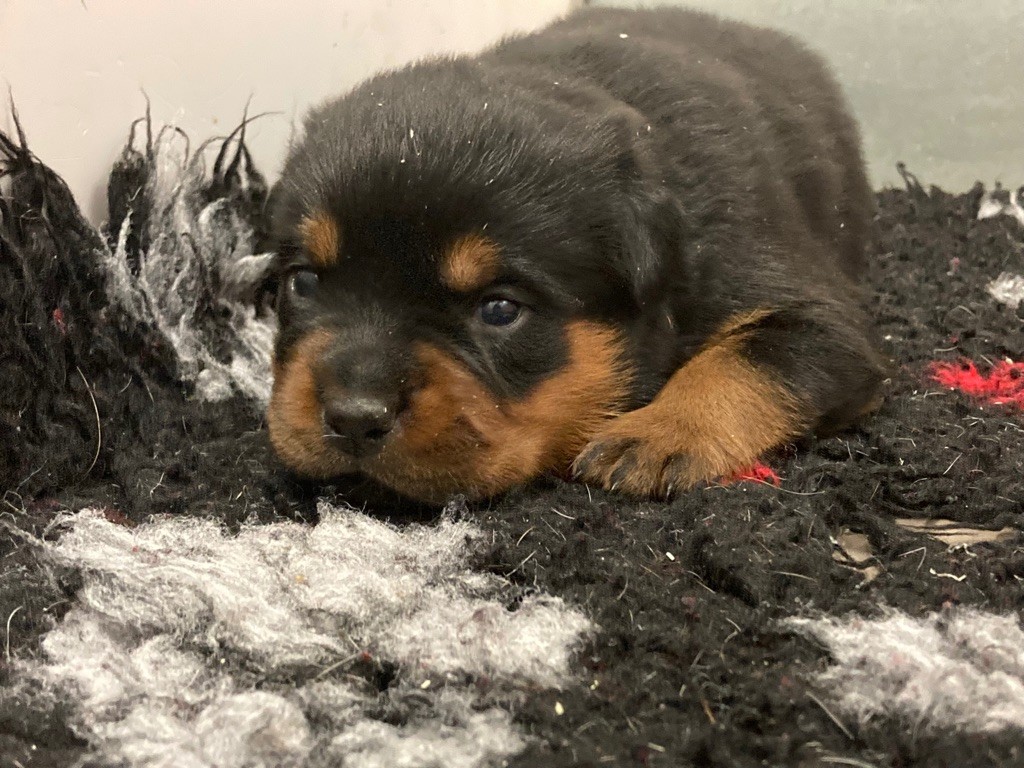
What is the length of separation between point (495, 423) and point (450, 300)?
0.25 m

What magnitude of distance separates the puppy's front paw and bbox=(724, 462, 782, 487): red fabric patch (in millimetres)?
40

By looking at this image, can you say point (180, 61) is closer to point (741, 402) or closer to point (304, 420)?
point (304, 420)

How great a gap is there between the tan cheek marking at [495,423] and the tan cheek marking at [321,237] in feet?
0.93

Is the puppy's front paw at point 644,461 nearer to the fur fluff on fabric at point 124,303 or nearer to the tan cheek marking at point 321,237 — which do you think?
the tan cheek marking at point 321,237

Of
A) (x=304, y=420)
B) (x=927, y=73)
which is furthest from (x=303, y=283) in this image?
(x=927, y=73)

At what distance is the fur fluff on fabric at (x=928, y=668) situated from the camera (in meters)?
1.12

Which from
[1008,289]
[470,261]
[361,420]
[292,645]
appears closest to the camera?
[292,645]

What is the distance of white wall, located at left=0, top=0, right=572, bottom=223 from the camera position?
6.60 ft

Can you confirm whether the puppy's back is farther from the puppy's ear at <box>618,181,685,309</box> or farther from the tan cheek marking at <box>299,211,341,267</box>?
the tan cheek marking at <box>299,211,341,267</box>

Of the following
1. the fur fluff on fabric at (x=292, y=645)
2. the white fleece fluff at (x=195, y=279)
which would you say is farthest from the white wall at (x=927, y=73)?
the fur fluff on fabric at (x=292, y=645)

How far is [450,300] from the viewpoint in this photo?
175 cm

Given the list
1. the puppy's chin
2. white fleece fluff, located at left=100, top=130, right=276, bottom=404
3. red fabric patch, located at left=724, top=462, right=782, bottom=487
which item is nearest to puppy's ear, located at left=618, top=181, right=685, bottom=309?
the puppy's chin

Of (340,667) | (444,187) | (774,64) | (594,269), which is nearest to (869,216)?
(774,64)

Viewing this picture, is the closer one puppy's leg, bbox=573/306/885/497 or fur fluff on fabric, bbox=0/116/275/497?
puppy's leg, bbox=573/306/885/497
